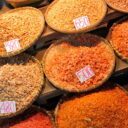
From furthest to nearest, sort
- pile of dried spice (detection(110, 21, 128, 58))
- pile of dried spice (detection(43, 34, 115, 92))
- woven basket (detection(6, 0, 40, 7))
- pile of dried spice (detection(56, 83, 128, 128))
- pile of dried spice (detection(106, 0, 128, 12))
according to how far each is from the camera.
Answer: woven basket (detection(6, 0, 40, 7)) → pile of dried spice (detection(106, 0, 128, 12)) → pile of dried spice (detection(110, 21, 128, 58)) → pile of dried spice (detection(43, 34, 115, 92)) → pile of dried spice (detection(56, 83, 128, 128))

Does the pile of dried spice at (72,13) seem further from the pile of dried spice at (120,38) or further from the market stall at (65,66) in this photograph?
the pile of dried spice at (120,38)

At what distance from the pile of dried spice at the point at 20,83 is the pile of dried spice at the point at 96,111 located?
0.29m

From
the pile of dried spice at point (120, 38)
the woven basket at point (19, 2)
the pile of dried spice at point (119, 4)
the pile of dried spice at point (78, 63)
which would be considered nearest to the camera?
the pile of dried spice at point (78, 63)

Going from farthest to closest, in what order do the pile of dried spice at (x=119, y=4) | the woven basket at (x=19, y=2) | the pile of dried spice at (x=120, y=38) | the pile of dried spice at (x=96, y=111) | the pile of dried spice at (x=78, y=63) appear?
the woven basket at (x=19, y=2)
the pile of dried spice at (x=119, y=4)
the pile of dried spice at (x=120, y=38)
the pile of dried spice at (x=78, y=63)
the pile of dried spice at (x=96, y=111)

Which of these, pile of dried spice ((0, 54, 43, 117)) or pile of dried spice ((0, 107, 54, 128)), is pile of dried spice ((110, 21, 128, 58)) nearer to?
pile of dried spice ((0, 54, 43, 117))

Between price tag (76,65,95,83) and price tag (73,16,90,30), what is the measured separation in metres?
0.43

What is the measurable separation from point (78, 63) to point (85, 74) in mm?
119

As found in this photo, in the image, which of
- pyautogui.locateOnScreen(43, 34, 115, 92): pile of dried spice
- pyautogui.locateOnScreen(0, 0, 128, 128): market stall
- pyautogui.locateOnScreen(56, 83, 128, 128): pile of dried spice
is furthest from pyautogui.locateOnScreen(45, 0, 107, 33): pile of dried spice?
pyautogui.locateOnScreen(56, 83, 128, 128): pile of dried spice

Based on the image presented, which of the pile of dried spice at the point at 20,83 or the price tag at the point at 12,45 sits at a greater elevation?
the price tag at the point at 12,45

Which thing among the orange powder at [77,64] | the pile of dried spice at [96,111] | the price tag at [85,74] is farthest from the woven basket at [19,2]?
the pile of dried spice at [96,111]

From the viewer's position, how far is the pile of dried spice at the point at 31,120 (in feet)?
6.34

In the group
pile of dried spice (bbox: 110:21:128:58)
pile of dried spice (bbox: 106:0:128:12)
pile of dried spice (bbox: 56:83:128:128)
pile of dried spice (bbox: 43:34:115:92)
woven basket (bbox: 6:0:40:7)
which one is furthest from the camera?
woven basket (bbox: 6:0:40:7)

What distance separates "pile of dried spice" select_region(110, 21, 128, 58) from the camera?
6.82 ft

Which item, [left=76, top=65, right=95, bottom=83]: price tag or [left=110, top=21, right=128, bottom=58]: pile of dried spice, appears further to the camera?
[left=110, top=21, right=128, bottom=58]: pile of dried spice
